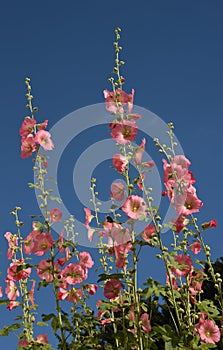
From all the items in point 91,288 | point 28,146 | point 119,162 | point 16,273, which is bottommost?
point 91,288

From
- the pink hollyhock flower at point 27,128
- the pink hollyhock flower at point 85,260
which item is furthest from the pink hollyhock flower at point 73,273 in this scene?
the pink hollyhock flower at point 27,128

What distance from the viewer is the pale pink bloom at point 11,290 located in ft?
15.6

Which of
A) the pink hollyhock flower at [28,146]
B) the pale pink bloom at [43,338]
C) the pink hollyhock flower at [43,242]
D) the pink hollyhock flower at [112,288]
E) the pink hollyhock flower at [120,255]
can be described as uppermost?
the pink hollyhock flower at [28,146]

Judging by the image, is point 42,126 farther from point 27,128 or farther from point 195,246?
point 195,246

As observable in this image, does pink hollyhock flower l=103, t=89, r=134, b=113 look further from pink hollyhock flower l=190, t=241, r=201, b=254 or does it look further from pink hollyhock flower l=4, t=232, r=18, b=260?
pink hollyhock flower l=4, t=232, r=18, b=260

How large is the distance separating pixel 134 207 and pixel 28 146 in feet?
3.21

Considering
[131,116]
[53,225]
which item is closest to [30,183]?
[53,225]

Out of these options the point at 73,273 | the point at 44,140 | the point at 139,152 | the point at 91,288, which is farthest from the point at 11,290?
the point at 139,152

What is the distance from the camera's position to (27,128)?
157 inches

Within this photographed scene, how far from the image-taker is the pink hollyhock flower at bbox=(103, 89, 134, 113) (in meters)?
3.81

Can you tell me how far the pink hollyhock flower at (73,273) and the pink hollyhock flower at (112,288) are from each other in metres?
0.38

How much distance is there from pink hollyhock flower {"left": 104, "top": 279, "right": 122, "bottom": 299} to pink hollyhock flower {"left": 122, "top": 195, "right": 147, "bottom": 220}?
536 mm

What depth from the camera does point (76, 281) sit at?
4137 millimetres

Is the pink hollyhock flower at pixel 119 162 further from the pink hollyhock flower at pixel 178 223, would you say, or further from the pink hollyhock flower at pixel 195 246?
the pink hollyhock flower at pixel 195 246
